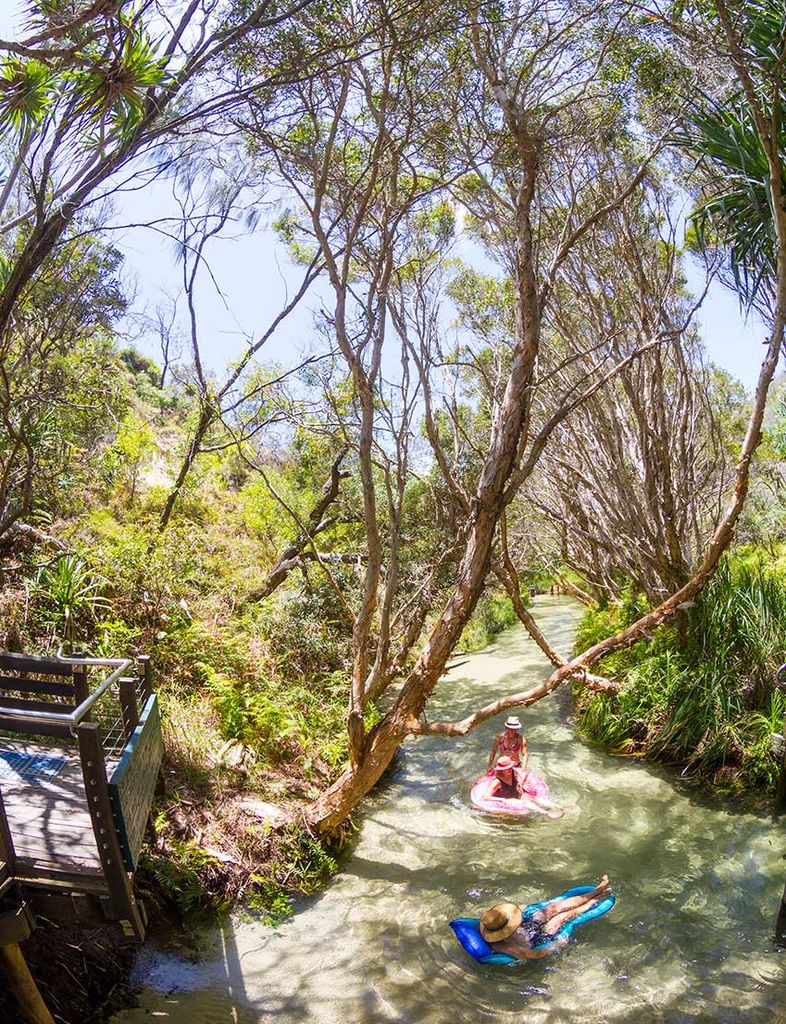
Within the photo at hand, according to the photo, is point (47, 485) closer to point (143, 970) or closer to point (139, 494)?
point (139, 494)

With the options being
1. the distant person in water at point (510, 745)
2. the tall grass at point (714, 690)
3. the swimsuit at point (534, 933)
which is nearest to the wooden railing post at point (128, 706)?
the swimsuit at point (534, 933)

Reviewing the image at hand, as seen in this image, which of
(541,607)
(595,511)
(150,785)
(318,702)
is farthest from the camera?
(541,607)

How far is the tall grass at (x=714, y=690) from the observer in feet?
25.4

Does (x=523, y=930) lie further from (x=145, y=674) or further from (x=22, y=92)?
(x=22, y=92)

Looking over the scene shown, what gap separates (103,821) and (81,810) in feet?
3.31

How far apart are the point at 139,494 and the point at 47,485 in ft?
16.9

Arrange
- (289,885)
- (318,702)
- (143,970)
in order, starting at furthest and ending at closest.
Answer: (318,702), (289,885), (143,970)

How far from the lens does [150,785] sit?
4395mm

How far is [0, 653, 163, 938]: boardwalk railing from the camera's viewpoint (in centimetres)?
346

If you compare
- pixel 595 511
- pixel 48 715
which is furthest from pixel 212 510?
pixel 48 715

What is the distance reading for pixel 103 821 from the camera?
3445 millimetres

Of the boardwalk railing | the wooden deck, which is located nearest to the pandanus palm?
the boardwalk railing

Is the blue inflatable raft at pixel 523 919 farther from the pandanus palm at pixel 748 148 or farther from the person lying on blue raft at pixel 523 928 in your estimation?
the pandanus palm at pixel 748 148

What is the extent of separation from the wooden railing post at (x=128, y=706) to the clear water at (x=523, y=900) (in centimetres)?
172
